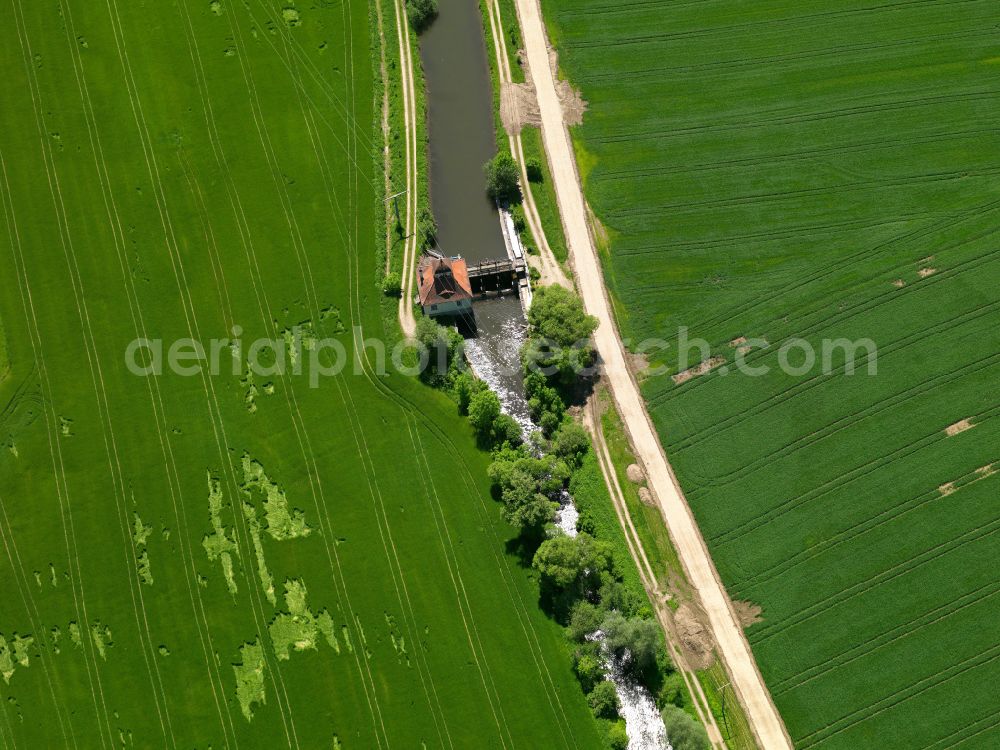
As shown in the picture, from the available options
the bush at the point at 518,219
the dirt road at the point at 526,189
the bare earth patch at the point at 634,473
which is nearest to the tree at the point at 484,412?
the bare earth patch at the point at 634,473

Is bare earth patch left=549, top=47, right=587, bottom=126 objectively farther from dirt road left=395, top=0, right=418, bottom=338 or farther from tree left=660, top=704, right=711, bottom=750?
tree left=660, top=704, right=711, bottom=750

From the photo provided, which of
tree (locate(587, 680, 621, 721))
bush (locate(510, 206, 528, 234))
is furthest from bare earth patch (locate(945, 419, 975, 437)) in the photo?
bush (locate(510, 206, 528, 234))

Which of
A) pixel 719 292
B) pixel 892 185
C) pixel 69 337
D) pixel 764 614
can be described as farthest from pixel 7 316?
pixel 892 185

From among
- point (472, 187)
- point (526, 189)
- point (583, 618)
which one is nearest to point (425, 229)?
point (472, 187)

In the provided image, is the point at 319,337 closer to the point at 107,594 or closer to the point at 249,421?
the point at 249,421

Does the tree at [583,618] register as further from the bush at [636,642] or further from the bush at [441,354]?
the bush at [441,354]
